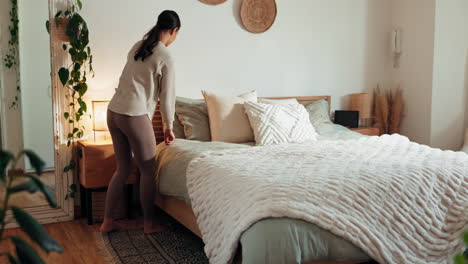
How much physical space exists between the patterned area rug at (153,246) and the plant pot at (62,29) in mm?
1426

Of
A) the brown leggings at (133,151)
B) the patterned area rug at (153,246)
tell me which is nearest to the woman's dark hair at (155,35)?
the brown leggings at (133,151)

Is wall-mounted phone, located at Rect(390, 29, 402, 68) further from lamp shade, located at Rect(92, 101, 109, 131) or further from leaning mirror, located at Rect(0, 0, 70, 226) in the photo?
leaning mirror, located at Rect(0, 0, 70, 226)

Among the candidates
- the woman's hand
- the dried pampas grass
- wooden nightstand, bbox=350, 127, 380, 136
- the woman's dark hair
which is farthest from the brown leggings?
the dried pampas grass

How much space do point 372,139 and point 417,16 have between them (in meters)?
2.00

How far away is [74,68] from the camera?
11.0ft

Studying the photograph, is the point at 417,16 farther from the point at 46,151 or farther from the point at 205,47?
the point at 46,151

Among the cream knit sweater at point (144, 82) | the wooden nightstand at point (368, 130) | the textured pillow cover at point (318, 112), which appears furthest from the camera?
the wooden nightstand at point (368, 130)

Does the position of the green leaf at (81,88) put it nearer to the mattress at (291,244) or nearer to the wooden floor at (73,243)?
the wooden floor at (73,243)

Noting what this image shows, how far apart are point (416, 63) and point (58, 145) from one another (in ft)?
11.8

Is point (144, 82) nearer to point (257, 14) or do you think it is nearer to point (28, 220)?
point (257, 14)

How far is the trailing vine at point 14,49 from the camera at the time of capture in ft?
10.3

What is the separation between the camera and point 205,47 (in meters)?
4.02

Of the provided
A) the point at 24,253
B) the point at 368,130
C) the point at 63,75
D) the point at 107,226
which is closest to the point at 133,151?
the point at 107,226

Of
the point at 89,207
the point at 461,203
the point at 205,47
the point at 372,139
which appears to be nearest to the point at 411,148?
the point at 372,139
